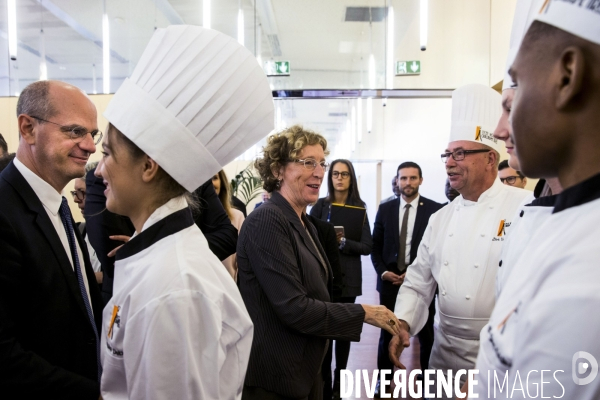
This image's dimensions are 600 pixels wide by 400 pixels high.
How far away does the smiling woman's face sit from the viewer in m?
1.85

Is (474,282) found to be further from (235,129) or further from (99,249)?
(99,249)

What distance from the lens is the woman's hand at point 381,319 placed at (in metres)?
1.57

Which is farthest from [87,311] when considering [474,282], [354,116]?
[354,116]

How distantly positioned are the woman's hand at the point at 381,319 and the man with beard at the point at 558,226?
1012 millimetres

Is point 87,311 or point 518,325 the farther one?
point 87,311

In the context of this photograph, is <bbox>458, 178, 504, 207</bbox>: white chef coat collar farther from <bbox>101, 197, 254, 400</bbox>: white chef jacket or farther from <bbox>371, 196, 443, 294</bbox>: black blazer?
<bbox>371, 196, 443, 294</bbox>: black blazer

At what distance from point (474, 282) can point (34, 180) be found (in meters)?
1.64

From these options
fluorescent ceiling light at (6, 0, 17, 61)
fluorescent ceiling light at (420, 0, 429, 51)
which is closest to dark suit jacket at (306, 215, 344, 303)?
fluorescent ceiling light at (420, 0, 429, 51)

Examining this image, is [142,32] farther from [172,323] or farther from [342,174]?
[172,323]

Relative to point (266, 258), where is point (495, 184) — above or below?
above

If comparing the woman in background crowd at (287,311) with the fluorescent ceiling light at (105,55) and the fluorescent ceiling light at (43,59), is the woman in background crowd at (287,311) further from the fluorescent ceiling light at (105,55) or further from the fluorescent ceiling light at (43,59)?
the fluorescent ceiling light at (43,59)

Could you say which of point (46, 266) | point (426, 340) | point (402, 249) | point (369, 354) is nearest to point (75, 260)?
point (46, 266)

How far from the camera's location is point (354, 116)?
10.5 m

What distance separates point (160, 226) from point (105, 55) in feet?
17.7
